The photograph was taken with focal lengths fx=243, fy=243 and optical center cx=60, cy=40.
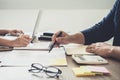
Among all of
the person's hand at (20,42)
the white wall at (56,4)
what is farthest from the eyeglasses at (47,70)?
the white wall at (56,4)

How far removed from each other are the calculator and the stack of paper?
8 centimetres

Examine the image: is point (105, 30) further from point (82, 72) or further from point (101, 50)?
point (82, 72)

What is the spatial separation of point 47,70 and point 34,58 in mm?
227

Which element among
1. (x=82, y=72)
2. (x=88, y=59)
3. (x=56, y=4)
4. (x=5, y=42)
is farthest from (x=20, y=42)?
(x=56, y=4)

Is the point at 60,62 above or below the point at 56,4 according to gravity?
below

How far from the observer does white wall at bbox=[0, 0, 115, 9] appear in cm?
Result: 294

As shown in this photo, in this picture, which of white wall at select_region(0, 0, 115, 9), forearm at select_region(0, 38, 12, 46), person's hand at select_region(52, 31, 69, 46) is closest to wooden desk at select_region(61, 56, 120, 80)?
person's hand at select_region(52, 31, 69, 46)

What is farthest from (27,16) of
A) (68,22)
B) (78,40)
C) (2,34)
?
(78,40)

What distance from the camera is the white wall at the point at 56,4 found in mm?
2939

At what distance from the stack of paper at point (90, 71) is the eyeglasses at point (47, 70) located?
8 cm

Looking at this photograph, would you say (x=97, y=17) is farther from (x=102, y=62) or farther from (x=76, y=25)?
(x=102, y=62)

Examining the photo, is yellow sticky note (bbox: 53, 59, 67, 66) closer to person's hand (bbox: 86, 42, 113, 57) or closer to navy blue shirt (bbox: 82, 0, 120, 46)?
person's hand (bbox: 86, 42, 113, 57)

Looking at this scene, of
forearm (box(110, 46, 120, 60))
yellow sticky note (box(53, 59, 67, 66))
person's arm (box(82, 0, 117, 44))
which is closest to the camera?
A: yellow sticky note (box(53, 59, 67, 66))

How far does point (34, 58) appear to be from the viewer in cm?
126
